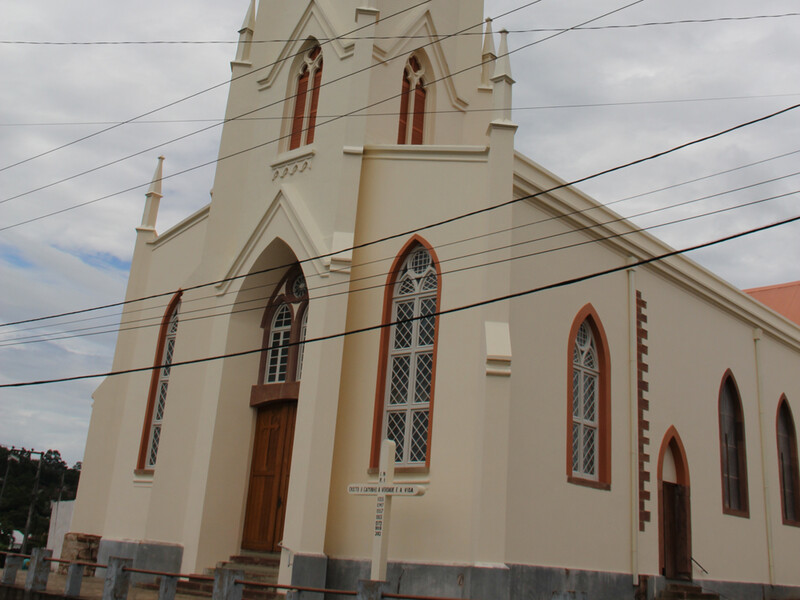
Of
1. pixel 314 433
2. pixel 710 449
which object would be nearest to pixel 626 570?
pixel 710 449

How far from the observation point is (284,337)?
16734 millimetres

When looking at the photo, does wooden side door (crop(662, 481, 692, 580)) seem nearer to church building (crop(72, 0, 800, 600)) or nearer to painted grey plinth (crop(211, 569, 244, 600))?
church building (crop(72, 0, 800, 600))

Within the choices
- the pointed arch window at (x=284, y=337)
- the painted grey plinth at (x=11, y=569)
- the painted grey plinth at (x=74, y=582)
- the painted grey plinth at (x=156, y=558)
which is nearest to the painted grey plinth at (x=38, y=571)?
the painted grey plinth at (x=11, y=569)

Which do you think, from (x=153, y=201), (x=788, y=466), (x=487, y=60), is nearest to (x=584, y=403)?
(x=487, y=60)

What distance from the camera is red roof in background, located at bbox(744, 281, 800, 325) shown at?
2941cm

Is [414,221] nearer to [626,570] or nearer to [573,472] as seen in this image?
[573,472]

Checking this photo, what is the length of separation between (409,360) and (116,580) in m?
5.63

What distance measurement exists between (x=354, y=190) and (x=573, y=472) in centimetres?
653

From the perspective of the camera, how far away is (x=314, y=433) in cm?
1377

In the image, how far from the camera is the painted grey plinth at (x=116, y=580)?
39.3ft

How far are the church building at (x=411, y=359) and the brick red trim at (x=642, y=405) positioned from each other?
0.07 meters

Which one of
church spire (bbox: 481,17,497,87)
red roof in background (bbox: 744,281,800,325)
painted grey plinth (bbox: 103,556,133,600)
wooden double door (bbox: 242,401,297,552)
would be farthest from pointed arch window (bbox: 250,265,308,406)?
red roof in background (bbox: 744,281,800,325)

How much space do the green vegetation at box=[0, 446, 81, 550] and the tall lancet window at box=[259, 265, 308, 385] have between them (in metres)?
34.8

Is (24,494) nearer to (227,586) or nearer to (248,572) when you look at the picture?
(248,572)
